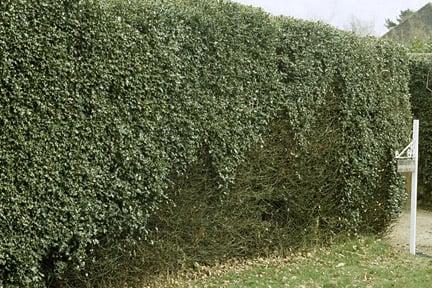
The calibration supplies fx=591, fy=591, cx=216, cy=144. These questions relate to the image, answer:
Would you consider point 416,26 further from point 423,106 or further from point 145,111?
point 145,111

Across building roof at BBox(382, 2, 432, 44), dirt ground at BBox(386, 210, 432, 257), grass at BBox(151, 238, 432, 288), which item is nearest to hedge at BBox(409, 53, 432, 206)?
dirt ground at BBox(386, 210, 432, 257)

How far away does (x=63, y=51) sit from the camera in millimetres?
4926

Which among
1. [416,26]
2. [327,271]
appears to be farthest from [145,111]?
[416,26]

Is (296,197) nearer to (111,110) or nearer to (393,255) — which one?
(393,255)

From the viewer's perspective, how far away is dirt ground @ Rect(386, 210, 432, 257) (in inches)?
343

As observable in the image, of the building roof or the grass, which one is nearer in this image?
the grass

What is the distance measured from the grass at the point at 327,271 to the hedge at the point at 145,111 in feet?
1.76

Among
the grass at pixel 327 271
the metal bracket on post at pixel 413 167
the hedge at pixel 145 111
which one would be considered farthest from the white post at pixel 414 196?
the hedge at pixel 145 111

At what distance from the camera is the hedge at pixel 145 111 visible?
4707 mm

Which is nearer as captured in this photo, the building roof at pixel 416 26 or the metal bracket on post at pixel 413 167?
the metal bracket on post at pixel 413 167

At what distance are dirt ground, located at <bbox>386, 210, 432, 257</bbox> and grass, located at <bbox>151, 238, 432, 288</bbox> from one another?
2.31 ft

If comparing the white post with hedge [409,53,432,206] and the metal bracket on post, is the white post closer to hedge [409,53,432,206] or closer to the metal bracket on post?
the metal bracket on post

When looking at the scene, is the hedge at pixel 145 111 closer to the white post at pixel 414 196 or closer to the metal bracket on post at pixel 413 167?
the metal bracket on post at pixel 413 167

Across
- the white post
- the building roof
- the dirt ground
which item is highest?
the building roof
